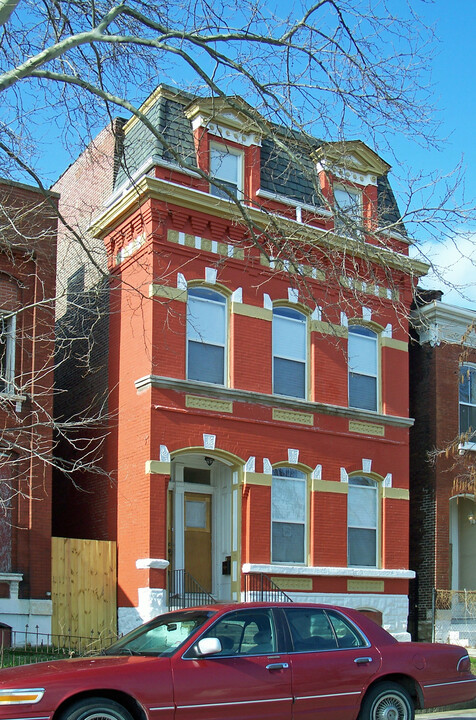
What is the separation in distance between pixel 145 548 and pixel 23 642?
2.75 metres

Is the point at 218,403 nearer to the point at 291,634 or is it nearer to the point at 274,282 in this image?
the point at 274,282

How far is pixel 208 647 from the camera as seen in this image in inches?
345

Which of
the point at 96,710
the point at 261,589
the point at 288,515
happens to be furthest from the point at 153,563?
the point at 96,710

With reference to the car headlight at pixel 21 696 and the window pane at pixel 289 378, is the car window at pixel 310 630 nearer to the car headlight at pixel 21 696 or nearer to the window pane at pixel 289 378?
the car headlight at pixel 21 696

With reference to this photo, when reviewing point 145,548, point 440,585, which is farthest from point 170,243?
point 440,585


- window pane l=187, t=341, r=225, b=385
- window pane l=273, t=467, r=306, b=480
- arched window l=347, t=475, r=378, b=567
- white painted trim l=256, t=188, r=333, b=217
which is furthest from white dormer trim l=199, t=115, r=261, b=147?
arched window l=347, t=475, r=378, b=567

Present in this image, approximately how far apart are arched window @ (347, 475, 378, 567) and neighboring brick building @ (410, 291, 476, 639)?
228cm

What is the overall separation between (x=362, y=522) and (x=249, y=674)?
12547 millimetres

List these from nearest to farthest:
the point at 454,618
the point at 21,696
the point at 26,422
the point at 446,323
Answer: the point at 21,696 → the point at 26,422 → the point at 454,618 → the point at 446,323

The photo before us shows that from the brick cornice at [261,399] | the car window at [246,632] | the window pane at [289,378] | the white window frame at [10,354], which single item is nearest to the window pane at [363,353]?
the brick cornice at [261,399]

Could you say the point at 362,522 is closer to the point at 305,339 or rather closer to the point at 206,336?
the point at 305,339

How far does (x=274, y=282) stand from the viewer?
67.0 ft

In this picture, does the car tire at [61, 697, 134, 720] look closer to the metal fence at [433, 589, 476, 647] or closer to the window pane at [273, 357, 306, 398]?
the window pane at [273, 357, 306, 398]

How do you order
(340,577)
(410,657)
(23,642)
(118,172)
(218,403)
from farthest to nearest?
1. (118,172)
2. (340,577)
3. (218,403)
4. (23,642)
5. (410,657)
